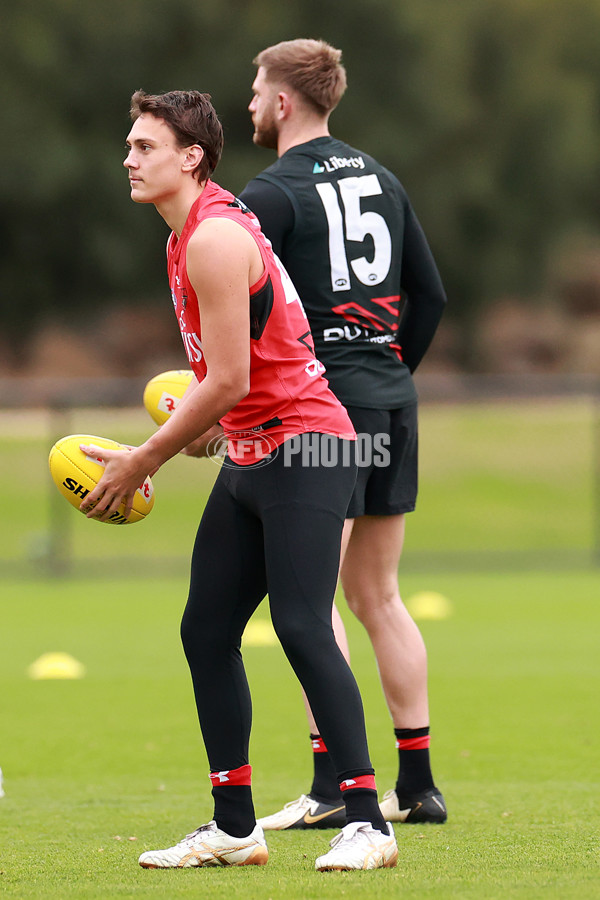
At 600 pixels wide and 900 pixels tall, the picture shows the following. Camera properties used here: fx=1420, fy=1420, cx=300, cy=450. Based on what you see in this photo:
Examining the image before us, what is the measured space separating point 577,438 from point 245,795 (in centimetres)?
2046

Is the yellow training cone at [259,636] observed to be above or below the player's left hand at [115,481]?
A: below

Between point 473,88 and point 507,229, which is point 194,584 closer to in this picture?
point 507,229

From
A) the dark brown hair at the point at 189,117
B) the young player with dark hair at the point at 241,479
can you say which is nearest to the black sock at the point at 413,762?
the young player with dark hair at the point at 241,479

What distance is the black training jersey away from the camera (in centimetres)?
486

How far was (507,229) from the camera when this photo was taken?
45.5 m

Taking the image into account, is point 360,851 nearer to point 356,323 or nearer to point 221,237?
point 221,237

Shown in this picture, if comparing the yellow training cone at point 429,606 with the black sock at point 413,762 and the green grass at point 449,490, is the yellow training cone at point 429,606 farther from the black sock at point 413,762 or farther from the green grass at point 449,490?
the black sock at point 413,762

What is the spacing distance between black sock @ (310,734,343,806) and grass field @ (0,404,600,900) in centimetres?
24

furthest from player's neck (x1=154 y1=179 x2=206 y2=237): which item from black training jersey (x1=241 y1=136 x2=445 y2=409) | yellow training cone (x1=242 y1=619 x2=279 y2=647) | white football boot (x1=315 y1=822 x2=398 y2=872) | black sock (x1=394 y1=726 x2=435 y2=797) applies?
yellow training cone (x1=242 y1=619 x2=279 y2=647)

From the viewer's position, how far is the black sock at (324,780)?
4.88m

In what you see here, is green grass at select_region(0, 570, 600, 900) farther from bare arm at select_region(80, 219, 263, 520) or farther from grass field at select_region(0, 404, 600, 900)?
bare arm at select_region(80, 219, 263, 520)

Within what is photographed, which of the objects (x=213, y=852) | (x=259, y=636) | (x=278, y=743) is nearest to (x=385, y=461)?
(x=213, y=852)

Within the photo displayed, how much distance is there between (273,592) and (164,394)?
1.24 meters

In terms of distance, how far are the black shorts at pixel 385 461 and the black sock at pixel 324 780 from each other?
825 millimetres
